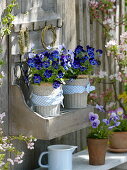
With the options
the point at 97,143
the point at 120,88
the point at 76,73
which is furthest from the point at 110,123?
the point at 120,88

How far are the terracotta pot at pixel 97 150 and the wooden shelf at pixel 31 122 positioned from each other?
0.34 meters

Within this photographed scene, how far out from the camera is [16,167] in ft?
12.6

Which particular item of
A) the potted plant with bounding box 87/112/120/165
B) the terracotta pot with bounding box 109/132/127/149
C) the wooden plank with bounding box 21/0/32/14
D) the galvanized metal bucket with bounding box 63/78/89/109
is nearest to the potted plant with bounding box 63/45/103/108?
the galvanized metal bucket with bounding box 63/78/89/109

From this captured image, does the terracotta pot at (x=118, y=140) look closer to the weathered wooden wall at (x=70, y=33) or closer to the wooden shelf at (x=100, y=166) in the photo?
the wooden shelf at (x=100, y=166)

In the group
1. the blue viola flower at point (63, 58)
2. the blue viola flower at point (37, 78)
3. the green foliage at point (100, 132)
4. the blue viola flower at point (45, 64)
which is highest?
the blue viola flower at point (63, 58)

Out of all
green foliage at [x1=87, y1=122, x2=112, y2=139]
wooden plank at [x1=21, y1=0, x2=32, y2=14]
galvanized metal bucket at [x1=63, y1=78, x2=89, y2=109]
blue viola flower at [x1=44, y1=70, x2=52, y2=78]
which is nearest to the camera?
blue viola flower at [x1=44, y1=70, x2=52, y2=78]

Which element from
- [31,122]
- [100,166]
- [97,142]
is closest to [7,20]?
[31,122]

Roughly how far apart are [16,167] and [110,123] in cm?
90

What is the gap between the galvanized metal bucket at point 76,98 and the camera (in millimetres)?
3922

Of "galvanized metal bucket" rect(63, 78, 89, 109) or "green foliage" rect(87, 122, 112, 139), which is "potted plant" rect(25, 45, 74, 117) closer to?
"galvanized metal bucket" rect(63, 78, 89, 109)

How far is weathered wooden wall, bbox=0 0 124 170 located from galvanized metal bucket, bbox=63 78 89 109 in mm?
374

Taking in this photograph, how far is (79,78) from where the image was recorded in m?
3.93

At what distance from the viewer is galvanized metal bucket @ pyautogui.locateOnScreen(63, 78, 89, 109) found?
392 cm

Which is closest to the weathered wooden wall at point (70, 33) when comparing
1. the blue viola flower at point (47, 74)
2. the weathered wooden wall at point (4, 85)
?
the weathered wooden wall at point (4, 85)
